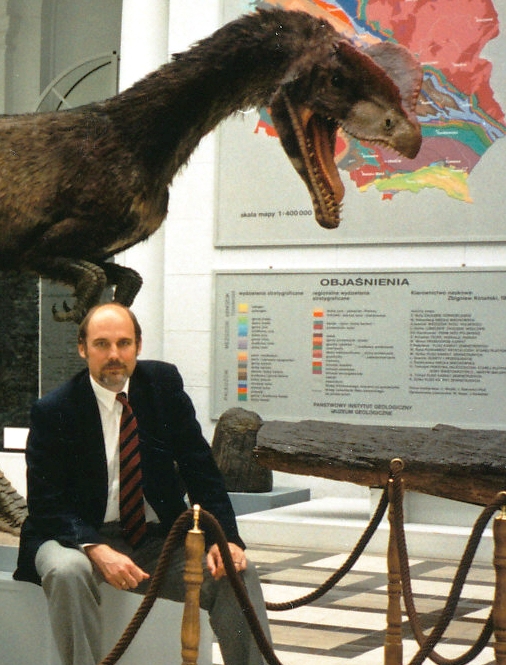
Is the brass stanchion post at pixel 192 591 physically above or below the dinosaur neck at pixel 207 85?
below

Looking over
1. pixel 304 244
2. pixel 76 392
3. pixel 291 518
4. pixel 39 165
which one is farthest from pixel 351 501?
pixel 76 392

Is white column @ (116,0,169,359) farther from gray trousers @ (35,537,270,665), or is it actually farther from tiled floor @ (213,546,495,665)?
gray trousers @ (35,537,270,665)

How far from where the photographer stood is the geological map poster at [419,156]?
30.2 feet

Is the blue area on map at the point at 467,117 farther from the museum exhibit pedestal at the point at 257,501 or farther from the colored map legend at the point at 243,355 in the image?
the museum exhibit pedestal at the point at 257,501

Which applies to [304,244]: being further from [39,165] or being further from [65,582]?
[65,582]

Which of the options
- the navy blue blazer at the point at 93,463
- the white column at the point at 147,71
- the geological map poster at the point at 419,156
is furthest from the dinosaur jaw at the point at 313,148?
the geological map poster at the point at 419,156

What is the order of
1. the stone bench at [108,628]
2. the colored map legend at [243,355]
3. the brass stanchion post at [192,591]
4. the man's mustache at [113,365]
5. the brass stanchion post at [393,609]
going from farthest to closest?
1. the colored map legend at [243,355]
2. the brass stanchion post at [393,609]
3. the man's mustache at [113,365]
4. the stone bench at [108,628]
5. the brass stanchion post at [192,591]

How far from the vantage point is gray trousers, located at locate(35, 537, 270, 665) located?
12.7 ft

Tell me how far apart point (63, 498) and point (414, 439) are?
12.6 ft

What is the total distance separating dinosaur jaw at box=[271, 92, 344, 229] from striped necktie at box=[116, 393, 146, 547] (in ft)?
5.45

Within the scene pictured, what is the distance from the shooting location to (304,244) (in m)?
9.80

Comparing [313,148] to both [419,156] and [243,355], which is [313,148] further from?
[243,355]

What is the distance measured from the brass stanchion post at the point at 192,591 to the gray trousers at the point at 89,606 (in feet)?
0.95

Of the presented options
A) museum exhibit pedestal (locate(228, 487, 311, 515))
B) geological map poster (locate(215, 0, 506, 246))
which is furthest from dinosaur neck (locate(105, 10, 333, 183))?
museum exhibit pedestal (locate(228, 487, 311, 515))
